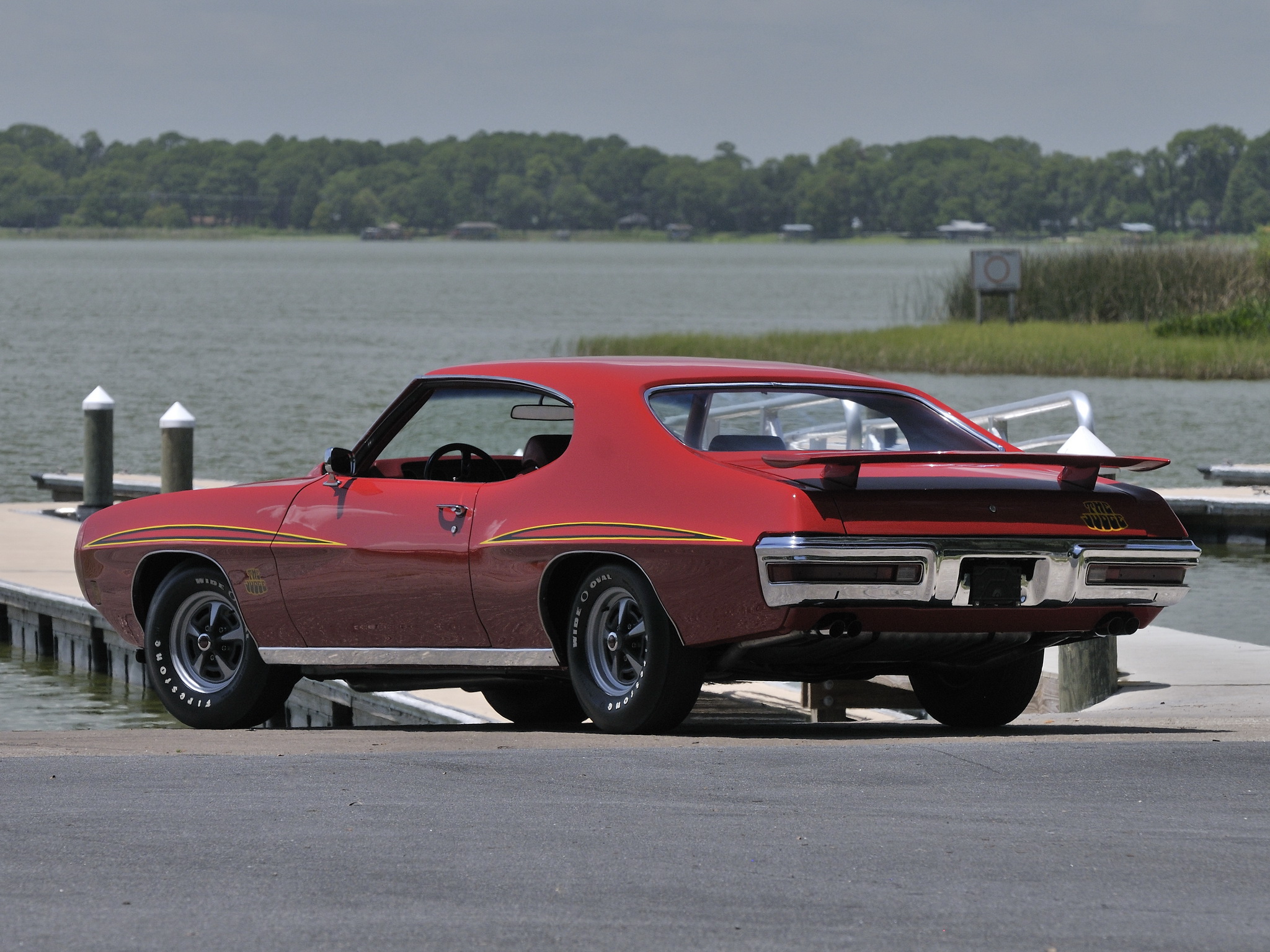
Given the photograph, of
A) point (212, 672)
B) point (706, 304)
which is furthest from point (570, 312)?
point (212, 672)

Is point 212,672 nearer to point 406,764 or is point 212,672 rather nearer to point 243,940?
point 406,764

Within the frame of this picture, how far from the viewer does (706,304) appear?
111 meters

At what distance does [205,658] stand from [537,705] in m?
1.49

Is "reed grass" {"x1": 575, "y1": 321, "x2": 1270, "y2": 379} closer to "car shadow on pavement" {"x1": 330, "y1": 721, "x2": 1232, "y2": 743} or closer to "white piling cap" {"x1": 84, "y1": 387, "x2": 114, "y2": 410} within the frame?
"white piling cap" {"x1": 84, "y1": 387, "x2": 114, "y2": 410}

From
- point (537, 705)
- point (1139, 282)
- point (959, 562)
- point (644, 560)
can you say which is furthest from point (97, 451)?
point (1139, 282)

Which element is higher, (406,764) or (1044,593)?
(1044,593)

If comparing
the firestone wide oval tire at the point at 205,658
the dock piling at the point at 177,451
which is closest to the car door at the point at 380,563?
the firestone wide oval tire at the point at 205,658

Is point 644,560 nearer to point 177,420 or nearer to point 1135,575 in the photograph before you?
point 1135,575

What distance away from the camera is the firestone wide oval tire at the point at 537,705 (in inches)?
368

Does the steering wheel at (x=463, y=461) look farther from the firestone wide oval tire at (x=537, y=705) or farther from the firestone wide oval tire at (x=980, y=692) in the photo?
the firestone wide oval tire at (x=980, y=692)

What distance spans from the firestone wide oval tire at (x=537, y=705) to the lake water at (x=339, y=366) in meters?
5.48

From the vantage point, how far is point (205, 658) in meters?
8.80

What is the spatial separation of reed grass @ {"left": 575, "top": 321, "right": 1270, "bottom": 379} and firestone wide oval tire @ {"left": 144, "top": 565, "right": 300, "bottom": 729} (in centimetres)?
3312

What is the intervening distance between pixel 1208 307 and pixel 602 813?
148 ft
